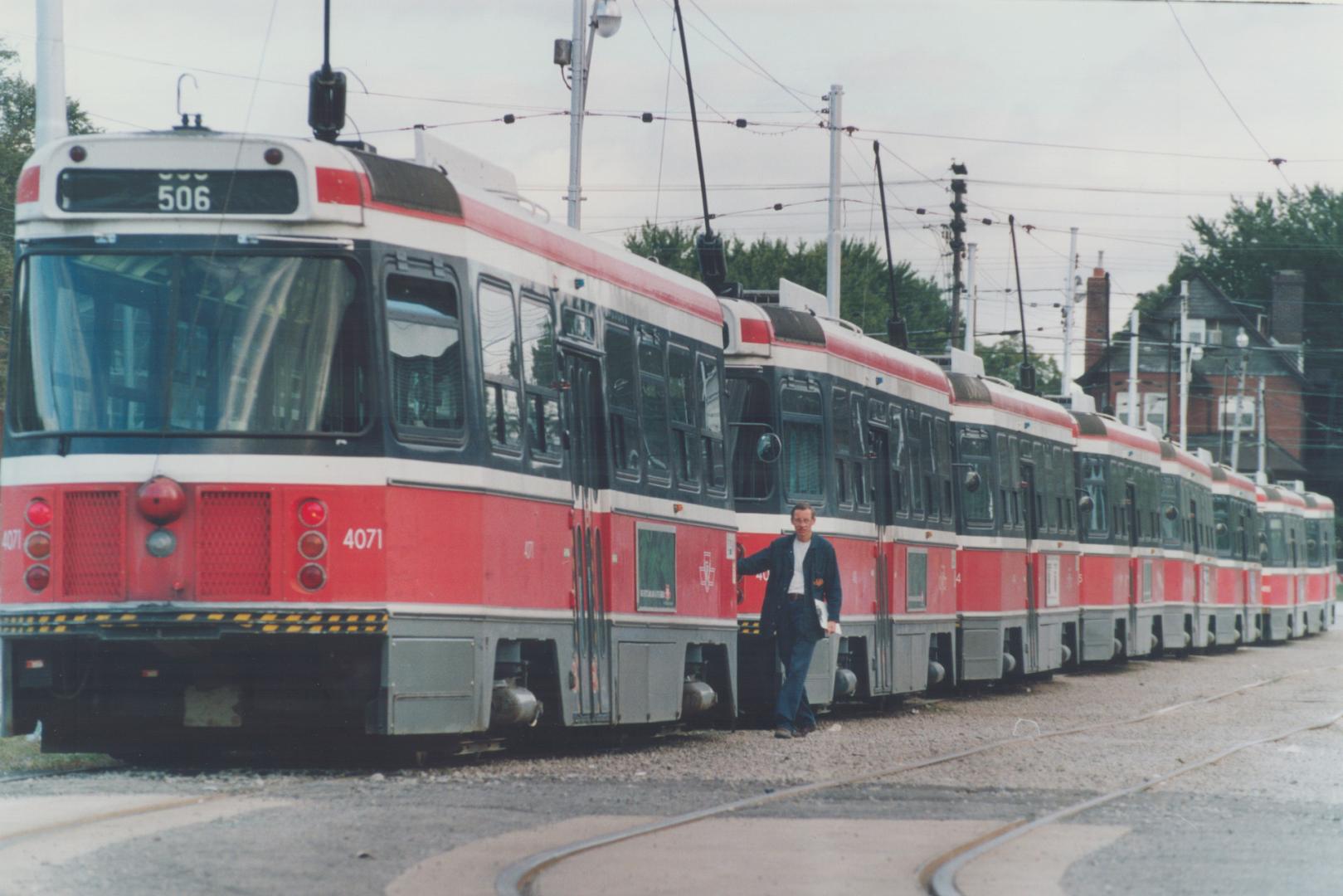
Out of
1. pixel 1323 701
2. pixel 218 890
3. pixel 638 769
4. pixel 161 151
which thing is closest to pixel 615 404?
pixel 638 769

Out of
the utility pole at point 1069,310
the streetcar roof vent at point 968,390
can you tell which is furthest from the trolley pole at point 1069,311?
the streetcar roof vent at point 968,390

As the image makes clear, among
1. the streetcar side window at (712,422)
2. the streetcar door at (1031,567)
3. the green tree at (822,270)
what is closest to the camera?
the streetcar side window at (712,422)

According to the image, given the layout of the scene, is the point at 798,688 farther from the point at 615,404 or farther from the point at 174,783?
the point at 174,783

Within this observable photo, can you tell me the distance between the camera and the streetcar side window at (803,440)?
62.2ft

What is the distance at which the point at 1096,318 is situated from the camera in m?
85.8

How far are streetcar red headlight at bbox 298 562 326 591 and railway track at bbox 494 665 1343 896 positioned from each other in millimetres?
2173

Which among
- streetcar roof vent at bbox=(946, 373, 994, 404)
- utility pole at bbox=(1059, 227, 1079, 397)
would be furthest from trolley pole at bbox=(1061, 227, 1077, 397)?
streetcar roof vent at bbox=(946, 373, 994, 404)

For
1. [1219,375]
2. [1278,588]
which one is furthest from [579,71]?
[1219,375]

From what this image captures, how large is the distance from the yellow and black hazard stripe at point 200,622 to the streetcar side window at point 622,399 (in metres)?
3.56

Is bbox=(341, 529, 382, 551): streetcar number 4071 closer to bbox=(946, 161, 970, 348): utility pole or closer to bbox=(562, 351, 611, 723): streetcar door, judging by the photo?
bbox=(562, 351, 611, 723): streetcar door

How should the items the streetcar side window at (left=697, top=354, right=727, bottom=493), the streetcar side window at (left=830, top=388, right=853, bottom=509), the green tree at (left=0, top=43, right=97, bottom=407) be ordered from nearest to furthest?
the streetcar side window at (left=697, top=354, right=727, bottom=493)
the green tree at (left=0, top=43, right=97, bottom=407)
the streetcar side window at (left=830, top=388, right=853, bottom=509)

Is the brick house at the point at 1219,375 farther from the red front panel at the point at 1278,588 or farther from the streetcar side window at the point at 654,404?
the streetcar side window at the point at 654,404

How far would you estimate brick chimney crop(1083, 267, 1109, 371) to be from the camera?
79.1 m

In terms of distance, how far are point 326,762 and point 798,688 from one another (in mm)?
5011
